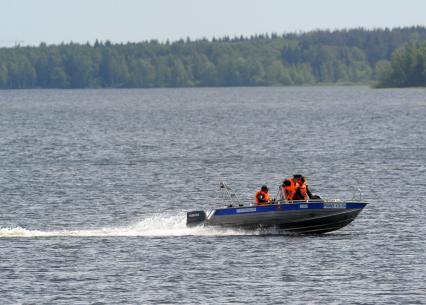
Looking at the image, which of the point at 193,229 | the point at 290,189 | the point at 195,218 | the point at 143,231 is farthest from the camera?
the point at 143,231

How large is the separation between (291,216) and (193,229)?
4.40 m

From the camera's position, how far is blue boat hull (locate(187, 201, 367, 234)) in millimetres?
53625

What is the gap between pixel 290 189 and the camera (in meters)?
53.8

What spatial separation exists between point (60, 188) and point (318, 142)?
49566mm

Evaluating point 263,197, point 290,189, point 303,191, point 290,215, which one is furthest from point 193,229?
point 303,191

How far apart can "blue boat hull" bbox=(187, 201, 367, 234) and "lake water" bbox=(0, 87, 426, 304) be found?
1.94 feet

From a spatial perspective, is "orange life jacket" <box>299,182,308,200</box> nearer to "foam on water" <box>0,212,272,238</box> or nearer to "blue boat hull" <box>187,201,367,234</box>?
"blue boat hull" <box>187,201,367,234</box>

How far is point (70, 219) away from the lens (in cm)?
6244

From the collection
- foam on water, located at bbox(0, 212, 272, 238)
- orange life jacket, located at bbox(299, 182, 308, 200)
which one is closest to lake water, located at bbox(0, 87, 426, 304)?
foam on water, located at bbox(0, 212, 272, 238)

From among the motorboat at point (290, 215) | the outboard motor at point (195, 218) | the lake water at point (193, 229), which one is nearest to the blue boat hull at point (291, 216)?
the motorboat at point (290, 215)

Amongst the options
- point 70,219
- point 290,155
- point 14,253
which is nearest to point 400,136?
point 290,155

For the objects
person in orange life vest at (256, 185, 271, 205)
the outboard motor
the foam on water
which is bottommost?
the foam on water

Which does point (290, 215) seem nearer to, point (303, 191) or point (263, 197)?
point (303, 191)

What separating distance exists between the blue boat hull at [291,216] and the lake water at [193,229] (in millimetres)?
592
